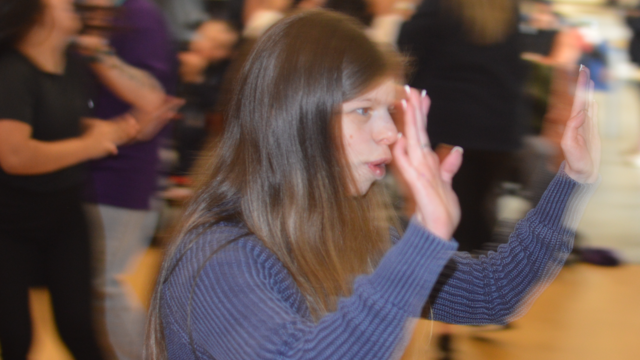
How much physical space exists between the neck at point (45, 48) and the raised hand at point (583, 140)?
1.32 metres

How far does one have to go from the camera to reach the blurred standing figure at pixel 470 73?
2127 mm

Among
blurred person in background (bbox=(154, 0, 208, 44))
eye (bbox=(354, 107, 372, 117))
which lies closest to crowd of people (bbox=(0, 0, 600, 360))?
eye (bbox=(354, 107, 372, 117))

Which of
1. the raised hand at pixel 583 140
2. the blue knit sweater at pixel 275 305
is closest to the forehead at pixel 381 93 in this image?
the blue knit sweater at pixel 275 305

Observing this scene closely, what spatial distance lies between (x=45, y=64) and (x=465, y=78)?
1330mm

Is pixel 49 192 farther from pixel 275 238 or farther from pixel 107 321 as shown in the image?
pixel 275 238

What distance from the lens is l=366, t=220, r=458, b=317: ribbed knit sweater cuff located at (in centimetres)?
83

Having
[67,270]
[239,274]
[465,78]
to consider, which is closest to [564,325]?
[465,78]

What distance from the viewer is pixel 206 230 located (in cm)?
100

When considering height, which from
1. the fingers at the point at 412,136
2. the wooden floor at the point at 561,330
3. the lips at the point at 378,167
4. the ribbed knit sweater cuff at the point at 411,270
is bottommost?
the wooden floor at the point at 561,330

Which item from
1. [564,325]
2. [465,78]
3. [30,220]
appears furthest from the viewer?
[564,325]

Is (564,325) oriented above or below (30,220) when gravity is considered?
below

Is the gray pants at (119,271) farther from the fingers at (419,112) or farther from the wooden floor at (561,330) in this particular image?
the fingers at (419,112)

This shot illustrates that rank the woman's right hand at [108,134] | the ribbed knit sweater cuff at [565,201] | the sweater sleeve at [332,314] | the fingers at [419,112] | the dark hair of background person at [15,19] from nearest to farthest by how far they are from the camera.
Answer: the sweater sleeve at [332,314]
the fingers at [419,112]
the ribbed knit sweater cuff at [565,201]
the dark hair of background person at [15,19]
the woman's right hand at [108,134]

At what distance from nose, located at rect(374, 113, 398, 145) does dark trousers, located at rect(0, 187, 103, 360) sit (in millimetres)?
1077
